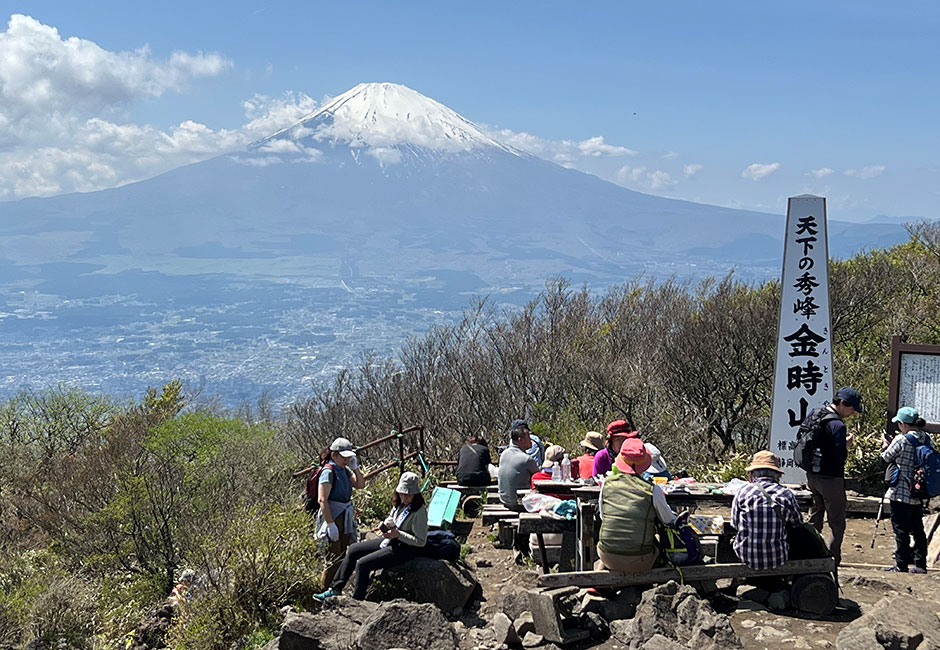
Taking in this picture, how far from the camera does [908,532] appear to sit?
24.1 feet

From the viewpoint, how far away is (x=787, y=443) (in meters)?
9.61

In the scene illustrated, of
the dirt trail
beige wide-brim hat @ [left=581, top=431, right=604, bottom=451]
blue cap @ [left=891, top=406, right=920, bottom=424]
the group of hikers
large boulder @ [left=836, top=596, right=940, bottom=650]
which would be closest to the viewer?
large boulder @ [left=836, top=596, right=940, bottom=650]

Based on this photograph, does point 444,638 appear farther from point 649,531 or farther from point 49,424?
point 49,424

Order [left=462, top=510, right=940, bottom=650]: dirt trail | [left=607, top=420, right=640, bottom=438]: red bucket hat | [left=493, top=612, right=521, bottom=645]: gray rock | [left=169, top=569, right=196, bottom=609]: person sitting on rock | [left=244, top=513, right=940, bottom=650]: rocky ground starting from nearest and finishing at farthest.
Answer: [left=244, top=513, right=940, bottom=650]: rocky ground, [left=462, top=510, right=940, bottom=650]: dirt trail, [left=493, top=612, right=521, bottom=645]: gray rock, [left=607, top=420, right=640, bottom=438]: red bucket hat, [left=169, top=569, right=196, bottom=609]: person sitting on rock

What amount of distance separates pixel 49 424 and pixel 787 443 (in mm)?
26281

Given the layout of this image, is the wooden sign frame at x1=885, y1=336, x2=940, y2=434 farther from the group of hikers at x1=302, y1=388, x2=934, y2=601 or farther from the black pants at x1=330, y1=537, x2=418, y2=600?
the black pants at x1=330, y1=537, x2=418, y2=600

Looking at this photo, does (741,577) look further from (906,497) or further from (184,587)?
(184,587)

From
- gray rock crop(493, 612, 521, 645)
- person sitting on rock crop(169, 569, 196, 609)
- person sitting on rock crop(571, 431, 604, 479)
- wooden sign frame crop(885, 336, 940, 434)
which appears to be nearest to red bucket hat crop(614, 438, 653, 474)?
gray rock crop(493, 612, 521, 645)

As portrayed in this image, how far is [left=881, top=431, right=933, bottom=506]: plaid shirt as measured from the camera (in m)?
7.28

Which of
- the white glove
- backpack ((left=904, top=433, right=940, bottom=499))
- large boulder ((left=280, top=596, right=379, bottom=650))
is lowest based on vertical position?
large boulder ((left=280, top=596, right=379, bottom=650))

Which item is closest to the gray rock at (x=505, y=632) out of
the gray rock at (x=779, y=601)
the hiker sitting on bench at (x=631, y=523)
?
the hiker sitting on bench at (x=631, y=523)

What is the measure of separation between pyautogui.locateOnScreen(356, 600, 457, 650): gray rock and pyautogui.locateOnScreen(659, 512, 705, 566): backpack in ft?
5.96

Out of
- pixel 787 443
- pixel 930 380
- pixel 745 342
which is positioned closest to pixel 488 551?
pixel 787 443

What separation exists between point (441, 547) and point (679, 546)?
203cm
